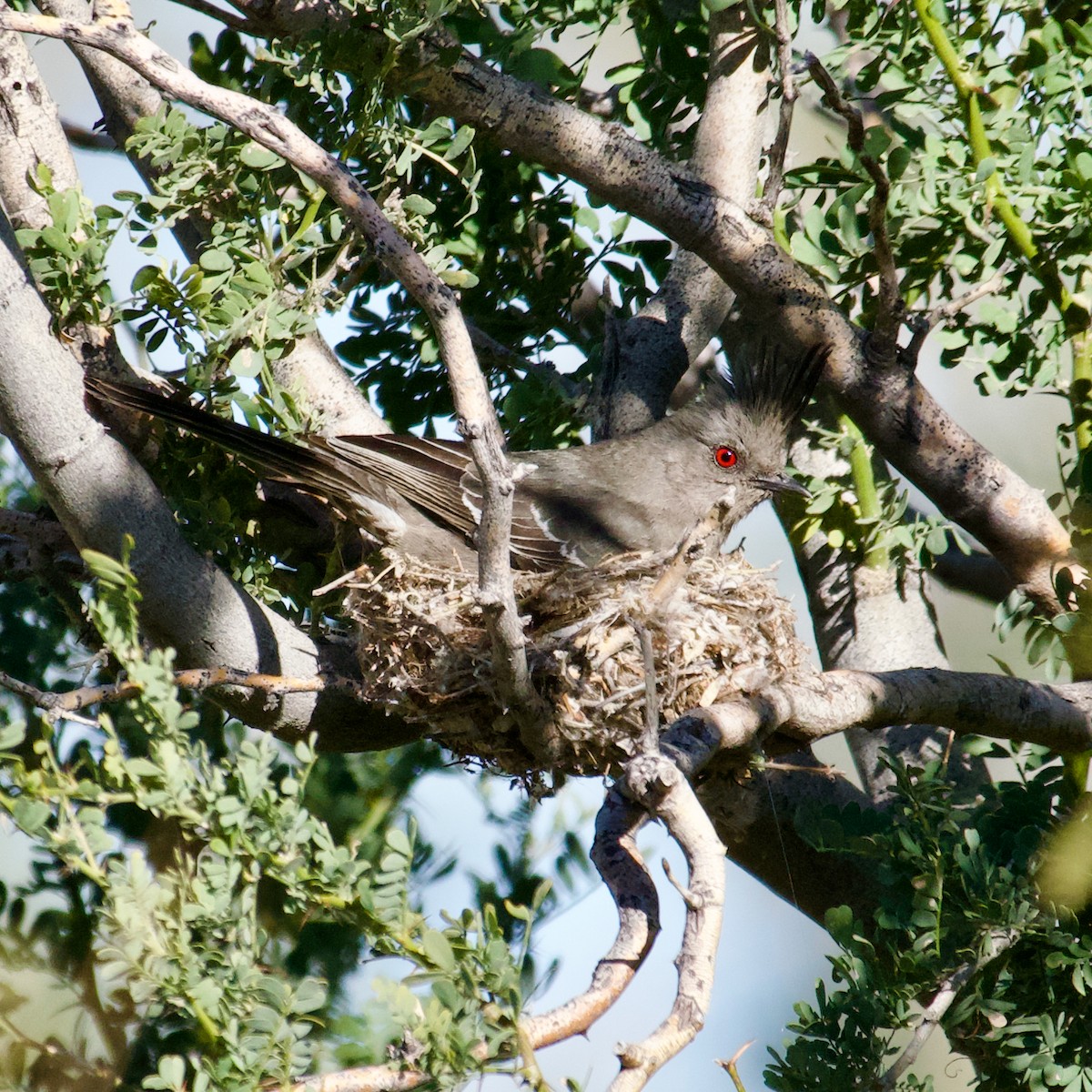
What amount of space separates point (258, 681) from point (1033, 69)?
2.74 metres

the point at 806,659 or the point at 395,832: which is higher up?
the point at 806,659

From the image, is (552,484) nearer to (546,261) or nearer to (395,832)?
(546,261)

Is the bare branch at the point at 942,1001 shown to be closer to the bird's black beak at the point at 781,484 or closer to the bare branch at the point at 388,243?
the bare branch at the point at 388,243

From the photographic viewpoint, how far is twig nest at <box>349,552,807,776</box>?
3170mm

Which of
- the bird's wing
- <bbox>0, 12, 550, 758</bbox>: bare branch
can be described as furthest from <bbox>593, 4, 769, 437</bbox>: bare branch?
<bbox>0, 12, 550, 758</bbox>: bare branch

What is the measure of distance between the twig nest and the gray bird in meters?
0.32

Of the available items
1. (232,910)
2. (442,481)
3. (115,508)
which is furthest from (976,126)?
(232,910)

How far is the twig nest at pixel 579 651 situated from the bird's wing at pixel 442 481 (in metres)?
0.34

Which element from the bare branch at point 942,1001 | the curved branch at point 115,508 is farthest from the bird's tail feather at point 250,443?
the bare branch at point 942,1001

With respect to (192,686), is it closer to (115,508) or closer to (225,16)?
(115,508)

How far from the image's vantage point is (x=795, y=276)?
369 cm

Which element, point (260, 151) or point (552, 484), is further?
point (552, 484)

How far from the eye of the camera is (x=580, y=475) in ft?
14.5

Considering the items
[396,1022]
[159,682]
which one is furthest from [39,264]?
[396,1022]
